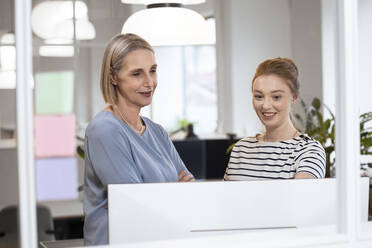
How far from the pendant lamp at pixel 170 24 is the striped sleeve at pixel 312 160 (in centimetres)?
46

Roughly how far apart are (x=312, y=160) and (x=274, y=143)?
0.13m

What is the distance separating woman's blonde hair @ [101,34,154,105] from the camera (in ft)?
4.90

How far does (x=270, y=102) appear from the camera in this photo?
1.70 meters

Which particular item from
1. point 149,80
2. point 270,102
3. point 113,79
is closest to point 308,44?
point 270,102

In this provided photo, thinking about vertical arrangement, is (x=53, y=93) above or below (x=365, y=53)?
below

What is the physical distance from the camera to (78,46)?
5.21 feet

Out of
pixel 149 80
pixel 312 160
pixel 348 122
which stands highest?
pixel 149 80

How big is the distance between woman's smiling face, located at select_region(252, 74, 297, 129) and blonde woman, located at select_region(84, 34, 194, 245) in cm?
32

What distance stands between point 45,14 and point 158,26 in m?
0.35

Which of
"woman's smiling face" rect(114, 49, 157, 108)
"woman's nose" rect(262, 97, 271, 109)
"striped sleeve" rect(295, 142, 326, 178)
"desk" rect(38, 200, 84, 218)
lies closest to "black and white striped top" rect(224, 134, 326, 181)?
"striped sleeve" rect(295, 142, 326, 178)

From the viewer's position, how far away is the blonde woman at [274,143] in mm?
1660

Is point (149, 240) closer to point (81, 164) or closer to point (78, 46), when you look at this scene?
point (81, 164)

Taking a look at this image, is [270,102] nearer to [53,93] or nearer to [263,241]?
[263,241]

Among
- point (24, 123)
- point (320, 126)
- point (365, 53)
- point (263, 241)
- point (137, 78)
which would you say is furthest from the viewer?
point (365, 53)
